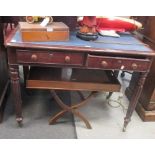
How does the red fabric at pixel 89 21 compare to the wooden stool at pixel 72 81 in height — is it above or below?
above

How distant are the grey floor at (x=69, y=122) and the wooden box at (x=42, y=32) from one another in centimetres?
68

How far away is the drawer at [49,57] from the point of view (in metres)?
1.09

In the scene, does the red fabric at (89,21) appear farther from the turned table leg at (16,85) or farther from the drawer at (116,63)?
the turned table leg at (16,85)

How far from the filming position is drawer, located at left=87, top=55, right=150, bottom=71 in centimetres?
113

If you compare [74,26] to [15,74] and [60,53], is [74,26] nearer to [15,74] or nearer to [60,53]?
[60,53]

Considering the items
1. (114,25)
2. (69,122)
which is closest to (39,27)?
(114,25)

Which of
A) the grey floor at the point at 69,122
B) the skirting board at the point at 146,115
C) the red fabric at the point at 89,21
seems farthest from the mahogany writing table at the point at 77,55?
the skirting board at the point at 146,115

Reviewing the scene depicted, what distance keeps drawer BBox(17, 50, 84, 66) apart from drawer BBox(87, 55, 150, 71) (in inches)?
2.7

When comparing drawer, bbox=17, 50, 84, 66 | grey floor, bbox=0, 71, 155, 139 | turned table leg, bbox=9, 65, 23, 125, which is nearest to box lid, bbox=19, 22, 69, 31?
drawer, bbox=17, 50, 84, 66

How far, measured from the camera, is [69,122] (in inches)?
60.0

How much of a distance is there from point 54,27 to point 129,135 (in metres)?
0.96

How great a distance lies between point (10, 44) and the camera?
3.46 ft

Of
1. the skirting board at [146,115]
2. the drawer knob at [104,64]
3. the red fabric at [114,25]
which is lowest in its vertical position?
the skirting board at [146,115]

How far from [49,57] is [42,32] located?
0.47 ft
